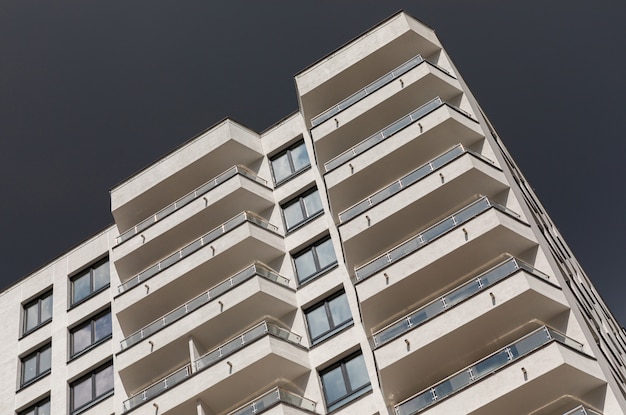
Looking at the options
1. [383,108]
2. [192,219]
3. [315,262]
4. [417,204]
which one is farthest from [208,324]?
[383,108]

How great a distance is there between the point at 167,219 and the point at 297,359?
10065 mm

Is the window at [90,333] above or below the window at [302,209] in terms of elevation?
below

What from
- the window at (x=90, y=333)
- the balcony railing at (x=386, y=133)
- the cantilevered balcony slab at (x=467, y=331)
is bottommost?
the cantilevered balcony slab at (x=467, y=331)

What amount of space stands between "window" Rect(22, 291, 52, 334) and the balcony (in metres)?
4.28

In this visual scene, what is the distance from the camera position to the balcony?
41.3 m

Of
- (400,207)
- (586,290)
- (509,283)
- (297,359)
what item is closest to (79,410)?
(297,359)

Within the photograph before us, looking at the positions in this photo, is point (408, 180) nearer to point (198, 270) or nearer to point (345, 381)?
point (345, 381)

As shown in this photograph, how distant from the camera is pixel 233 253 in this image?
129 feet

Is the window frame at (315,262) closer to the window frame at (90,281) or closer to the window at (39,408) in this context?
the window frame at (90,281)

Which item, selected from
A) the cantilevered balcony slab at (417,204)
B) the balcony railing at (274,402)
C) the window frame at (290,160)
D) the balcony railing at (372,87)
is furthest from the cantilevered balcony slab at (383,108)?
the balcony railing at (274,402)

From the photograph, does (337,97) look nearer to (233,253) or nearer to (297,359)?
(233,253)

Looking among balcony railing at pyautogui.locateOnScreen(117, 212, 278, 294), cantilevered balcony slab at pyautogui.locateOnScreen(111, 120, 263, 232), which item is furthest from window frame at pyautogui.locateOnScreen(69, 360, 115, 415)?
cantilevered balcony slab at pyautogui.locateOnScreen(111, 120, 263, 232)

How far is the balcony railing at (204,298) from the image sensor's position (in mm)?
37969

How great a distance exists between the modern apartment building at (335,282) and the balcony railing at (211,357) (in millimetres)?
82
